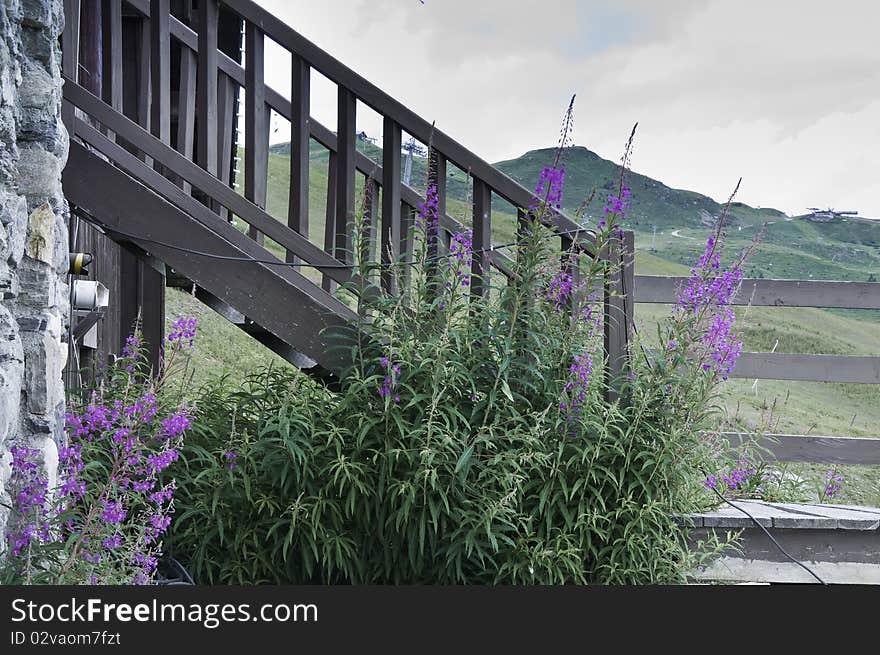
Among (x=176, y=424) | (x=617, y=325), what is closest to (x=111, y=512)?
(x=176, y=424)

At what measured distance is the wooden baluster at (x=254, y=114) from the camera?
143 inches

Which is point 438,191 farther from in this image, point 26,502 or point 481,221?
point 26,502

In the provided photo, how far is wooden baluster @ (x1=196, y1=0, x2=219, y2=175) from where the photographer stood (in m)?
3.61

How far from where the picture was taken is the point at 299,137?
363 cm

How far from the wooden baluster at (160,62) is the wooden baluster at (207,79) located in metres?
0.15

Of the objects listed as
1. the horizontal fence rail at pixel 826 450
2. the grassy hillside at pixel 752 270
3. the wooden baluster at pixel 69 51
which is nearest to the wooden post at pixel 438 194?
the grassy hillside at pixel 752 270

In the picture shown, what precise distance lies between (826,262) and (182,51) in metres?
56.2

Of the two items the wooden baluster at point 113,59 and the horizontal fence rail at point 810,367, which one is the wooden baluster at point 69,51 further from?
the horizontal fence rail at point 810,367

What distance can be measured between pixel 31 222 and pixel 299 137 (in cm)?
122

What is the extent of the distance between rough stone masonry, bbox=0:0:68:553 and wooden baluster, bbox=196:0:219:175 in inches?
27.2

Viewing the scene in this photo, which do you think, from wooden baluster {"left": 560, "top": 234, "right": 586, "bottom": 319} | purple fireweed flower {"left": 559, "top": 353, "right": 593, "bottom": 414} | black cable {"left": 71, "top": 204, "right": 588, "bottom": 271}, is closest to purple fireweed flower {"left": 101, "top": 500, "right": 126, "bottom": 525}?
black cable {"left": 71, "top": 204, "right": 588, "bottom": 271}

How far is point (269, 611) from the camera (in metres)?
2.78

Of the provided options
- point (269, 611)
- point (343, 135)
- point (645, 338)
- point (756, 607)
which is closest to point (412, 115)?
point (343, 135)

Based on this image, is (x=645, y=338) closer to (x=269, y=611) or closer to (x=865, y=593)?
(x=865, y=593)
